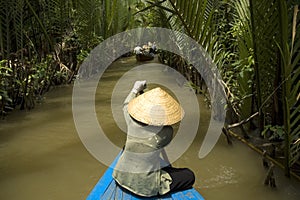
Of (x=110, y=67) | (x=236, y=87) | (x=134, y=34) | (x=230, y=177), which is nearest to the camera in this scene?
(x=230, y=177)

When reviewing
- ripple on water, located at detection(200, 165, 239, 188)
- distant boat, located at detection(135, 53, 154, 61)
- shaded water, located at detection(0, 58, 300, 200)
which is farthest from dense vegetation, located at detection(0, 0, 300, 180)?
distant boat, located at detection(135, 53, 154, 61)

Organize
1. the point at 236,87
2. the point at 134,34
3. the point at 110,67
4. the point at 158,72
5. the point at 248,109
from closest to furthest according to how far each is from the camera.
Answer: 1. the point at 248,109
2. the point at 236,87
3. the point at 158,72
4. the point at 110,67
5. the point at 134,34

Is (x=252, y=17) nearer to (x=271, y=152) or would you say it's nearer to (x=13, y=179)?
(x=271, y=152)

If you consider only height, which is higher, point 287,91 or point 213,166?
point 287,91

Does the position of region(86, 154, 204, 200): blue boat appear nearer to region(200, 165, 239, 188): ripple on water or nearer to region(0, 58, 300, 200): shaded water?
region(0, 58, 300, 200): shaded water

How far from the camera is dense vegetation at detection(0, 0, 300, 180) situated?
3006 millimetres

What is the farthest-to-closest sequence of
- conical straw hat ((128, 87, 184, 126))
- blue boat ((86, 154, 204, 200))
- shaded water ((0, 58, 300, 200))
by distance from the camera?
shaded water ((0, 58, 300, 200)) < blue boat ((86, 154, 204, 200)) < conical straw hat ((128, 87, 184, 126))

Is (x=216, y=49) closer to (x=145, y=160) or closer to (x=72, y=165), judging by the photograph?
(x=72, y=165)

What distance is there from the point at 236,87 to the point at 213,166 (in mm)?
1206

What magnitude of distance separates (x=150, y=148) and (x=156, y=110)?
24cm

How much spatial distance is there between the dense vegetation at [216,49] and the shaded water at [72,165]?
0.29 m

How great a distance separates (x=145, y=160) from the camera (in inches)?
88.3

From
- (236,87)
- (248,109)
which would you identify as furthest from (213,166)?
(236,87)

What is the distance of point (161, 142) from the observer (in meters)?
2.18
